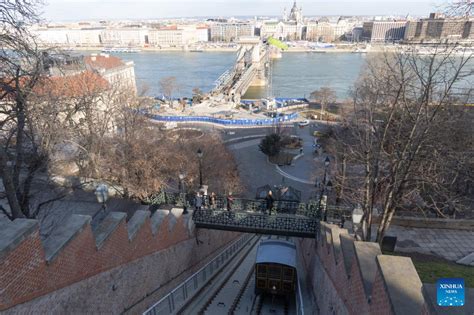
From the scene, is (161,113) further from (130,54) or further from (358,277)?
(130,54)

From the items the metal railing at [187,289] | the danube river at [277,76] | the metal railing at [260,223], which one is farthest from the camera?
the danube river at [277,76]

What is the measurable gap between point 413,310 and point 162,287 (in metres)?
7.34

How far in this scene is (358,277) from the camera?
19.9 feet

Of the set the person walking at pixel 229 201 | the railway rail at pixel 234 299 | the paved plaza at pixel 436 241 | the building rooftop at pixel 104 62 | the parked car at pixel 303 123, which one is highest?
the building rooftop at pixel 104 62

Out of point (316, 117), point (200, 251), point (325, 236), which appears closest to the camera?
point (325, 236)

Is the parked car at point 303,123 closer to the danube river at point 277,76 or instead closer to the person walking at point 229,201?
the danube river at point 277,76

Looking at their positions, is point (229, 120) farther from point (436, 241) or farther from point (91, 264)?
point (91, 264)

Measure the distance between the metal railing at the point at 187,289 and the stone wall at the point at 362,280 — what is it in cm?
392

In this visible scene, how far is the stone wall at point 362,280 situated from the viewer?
448 cm

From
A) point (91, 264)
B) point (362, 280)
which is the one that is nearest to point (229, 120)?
point (91, 264)

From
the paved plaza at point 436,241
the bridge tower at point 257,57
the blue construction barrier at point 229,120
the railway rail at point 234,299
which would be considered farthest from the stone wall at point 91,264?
the bridge tower at point 257,57

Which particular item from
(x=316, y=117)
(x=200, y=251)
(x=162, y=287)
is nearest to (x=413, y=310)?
(x=162, y=287)

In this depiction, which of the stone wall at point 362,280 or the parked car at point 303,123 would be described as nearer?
the stone wall at point 362,280

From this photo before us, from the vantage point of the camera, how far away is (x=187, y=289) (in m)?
10.5
